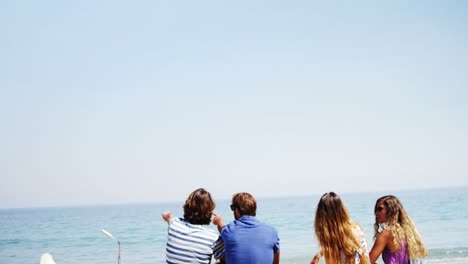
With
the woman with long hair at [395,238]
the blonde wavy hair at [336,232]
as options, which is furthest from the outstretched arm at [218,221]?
the woman with long hair at [395,238]

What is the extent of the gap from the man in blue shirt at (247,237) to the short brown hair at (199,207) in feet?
0.58

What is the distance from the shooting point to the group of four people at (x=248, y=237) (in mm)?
3777

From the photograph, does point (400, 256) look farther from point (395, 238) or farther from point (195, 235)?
point (195, 235)

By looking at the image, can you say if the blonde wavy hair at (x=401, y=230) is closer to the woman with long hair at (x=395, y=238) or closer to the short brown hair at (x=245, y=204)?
the woman with long hair at (x=395, y=238)

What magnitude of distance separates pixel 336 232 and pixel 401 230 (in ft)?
2.06

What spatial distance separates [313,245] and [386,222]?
47.5 feet

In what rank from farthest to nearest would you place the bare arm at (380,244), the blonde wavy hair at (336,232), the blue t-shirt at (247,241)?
1. the bare arm at (380,244)
2. the blue t-shirt at (247,241)
3. the blonde wavy hair at (336,232)

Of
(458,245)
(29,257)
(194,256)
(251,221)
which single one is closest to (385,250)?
(251,221)

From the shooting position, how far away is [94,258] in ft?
60.2

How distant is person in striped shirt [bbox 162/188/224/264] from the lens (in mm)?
3879

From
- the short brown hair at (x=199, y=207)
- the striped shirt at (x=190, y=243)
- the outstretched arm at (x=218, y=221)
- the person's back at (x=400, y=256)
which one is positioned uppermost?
the short brown hair at (x=199, y=207)

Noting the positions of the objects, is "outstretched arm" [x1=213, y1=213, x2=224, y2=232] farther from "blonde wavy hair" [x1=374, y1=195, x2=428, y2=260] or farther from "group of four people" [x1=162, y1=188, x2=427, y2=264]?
"blonde wavy hair" [x1=374, y1=195, x2=428, y2=260]

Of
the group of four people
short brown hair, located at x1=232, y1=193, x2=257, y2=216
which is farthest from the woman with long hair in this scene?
short brown hair, located at x1=232, y1=193, x2=257, y2=216

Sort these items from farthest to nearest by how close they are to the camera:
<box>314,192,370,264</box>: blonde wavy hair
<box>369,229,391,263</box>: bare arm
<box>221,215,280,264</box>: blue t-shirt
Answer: <box>369,229,391,263</box>: bare arm
<box>221,215,280,264</box>: blue t-shirt
<box>314,192,370,264</box>: blonde wavy hair
